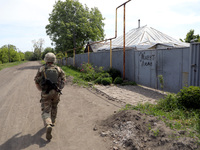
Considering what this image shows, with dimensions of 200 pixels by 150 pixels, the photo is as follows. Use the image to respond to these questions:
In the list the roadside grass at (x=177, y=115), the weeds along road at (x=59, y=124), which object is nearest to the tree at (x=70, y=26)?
the weeds along road at (x=59, y=124)

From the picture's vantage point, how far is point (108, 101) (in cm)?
634

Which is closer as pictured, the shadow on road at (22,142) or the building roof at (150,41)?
the shadow on road at (22,142)

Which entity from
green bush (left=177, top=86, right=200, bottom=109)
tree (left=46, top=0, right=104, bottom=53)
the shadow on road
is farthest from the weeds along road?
tree (left=46, top=0, right=104, bottom=53)

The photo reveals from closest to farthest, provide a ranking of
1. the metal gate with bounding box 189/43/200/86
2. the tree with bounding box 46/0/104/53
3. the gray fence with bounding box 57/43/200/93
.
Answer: the metal gate with bounding box 189/43/200/86 → the gray fence with bounding box 57/43/200/93 → the tree with bounding box 46/0/104/53

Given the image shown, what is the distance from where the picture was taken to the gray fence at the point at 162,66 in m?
6.39

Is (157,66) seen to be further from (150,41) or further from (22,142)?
(150,41)

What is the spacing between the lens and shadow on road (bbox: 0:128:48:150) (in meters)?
3.16

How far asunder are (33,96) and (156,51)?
568 cm

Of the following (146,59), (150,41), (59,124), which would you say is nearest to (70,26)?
(150,41)

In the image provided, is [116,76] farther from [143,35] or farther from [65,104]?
[143,35]

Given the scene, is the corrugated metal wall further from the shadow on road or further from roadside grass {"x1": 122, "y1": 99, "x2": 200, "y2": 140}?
the shadow on road

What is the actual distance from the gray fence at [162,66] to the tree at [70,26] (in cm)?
1829

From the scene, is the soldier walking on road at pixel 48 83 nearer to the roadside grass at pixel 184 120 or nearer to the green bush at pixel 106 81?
the roadside grass at pixel 184 120

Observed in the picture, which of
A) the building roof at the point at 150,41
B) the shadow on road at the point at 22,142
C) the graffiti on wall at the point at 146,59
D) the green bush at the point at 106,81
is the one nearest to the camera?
the shadow on road at the point at 22,142
